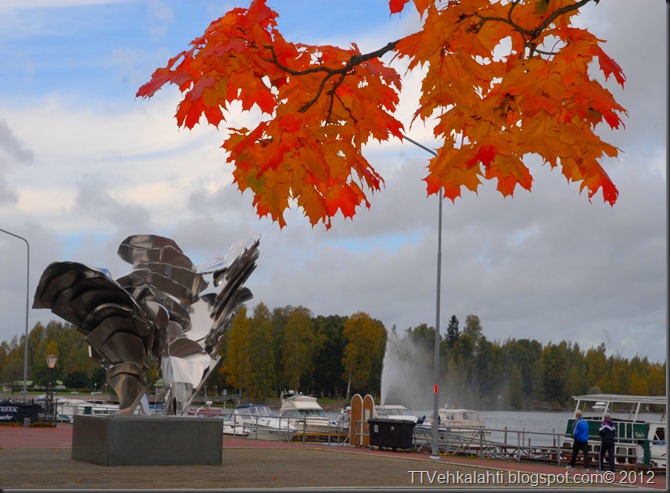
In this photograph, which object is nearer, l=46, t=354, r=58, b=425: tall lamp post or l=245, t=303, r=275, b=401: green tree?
l=46, t=354, r=58, b=425: tall lamp post

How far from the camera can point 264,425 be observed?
42.8 meters

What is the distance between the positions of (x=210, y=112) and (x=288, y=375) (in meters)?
103

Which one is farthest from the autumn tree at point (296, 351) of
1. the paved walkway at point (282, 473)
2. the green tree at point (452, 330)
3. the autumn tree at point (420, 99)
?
the autumn tree at point (420, 99)

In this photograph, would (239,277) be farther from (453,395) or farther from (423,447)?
(453,395)

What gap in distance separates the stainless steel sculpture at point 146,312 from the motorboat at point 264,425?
1549 centimetres

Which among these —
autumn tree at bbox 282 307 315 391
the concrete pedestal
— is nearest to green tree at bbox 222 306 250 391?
autumn tree at bbox 282 307 315 391

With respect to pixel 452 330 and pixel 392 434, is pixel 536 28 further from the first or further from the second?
pixel 452 330

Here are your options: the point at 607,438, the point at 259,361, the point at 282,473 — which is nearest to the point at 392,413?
the point at 607,438

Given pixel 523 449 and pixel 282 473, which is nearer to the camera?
pixel 282 473

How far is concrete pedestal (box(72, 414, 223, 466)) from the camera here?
63.2 feet

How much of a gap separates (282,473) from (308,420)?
2197 cm

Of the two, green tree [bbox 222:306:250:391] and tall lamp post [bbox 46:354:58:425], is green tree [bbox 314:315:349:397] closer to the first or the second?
green tree [bbox 222:306:250:391]

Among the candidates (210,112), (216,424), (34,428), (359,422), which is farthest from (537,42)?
(34,428)

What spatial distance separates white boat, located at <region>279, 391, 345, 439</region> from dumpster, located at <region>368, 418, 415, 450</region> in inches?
151
